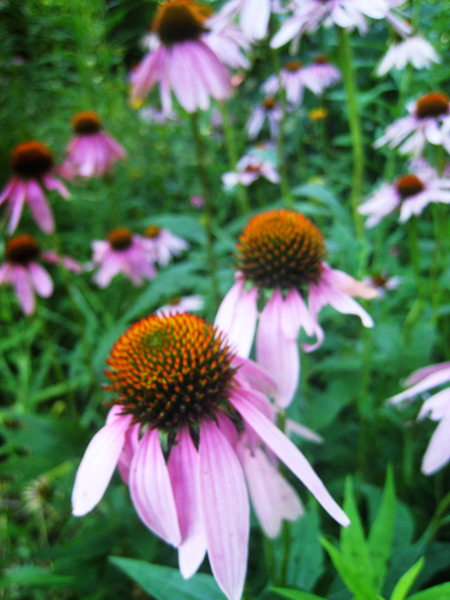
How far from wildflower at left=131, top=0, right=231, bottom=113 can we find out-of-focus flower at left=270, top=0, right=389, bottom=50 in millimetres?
259

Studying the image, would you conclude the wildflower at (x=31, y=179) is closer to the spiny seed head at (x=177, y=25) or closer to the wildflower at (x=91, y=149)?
the wildflower at (x=91, y=149)

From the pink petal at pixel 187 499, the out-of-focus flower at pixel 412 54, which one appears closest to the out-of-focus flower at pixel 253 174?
the out-of-focus flower at pixel 412 54

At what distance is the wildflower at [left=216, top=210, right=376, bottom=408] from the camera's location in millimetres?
607

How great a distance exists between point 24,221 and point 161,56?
1.62 meters

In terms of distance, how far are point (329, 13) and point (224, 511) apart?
77 cm

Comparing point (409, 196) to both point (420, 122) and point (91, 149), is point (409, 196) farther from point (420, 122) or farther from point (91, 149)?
point (91, 149)

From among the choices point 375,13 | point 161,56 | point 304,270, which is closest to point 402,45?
point 375,13

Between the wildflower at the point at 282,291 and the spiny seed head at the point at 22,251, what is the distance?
82 cm

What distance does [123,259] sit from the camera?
157 centimetres

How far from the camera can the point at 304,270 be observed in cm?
69

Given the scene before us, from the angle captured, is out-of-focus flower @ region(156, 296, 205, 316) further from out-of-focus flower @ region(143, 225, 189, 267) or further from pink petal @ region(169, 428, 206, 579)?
pink petal @ region(169, 428, 206, 579)

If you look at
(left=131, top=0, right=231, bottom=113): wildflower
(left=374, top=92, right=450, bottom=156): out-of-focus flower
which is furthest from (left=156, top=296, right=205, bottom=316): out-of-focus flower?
(left=374, top=92, right=450, bottom=156): out-of-focus flower

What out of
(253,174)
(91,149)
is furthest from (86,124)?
(253,174)

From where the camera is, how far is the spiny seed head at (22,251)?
1.32m
